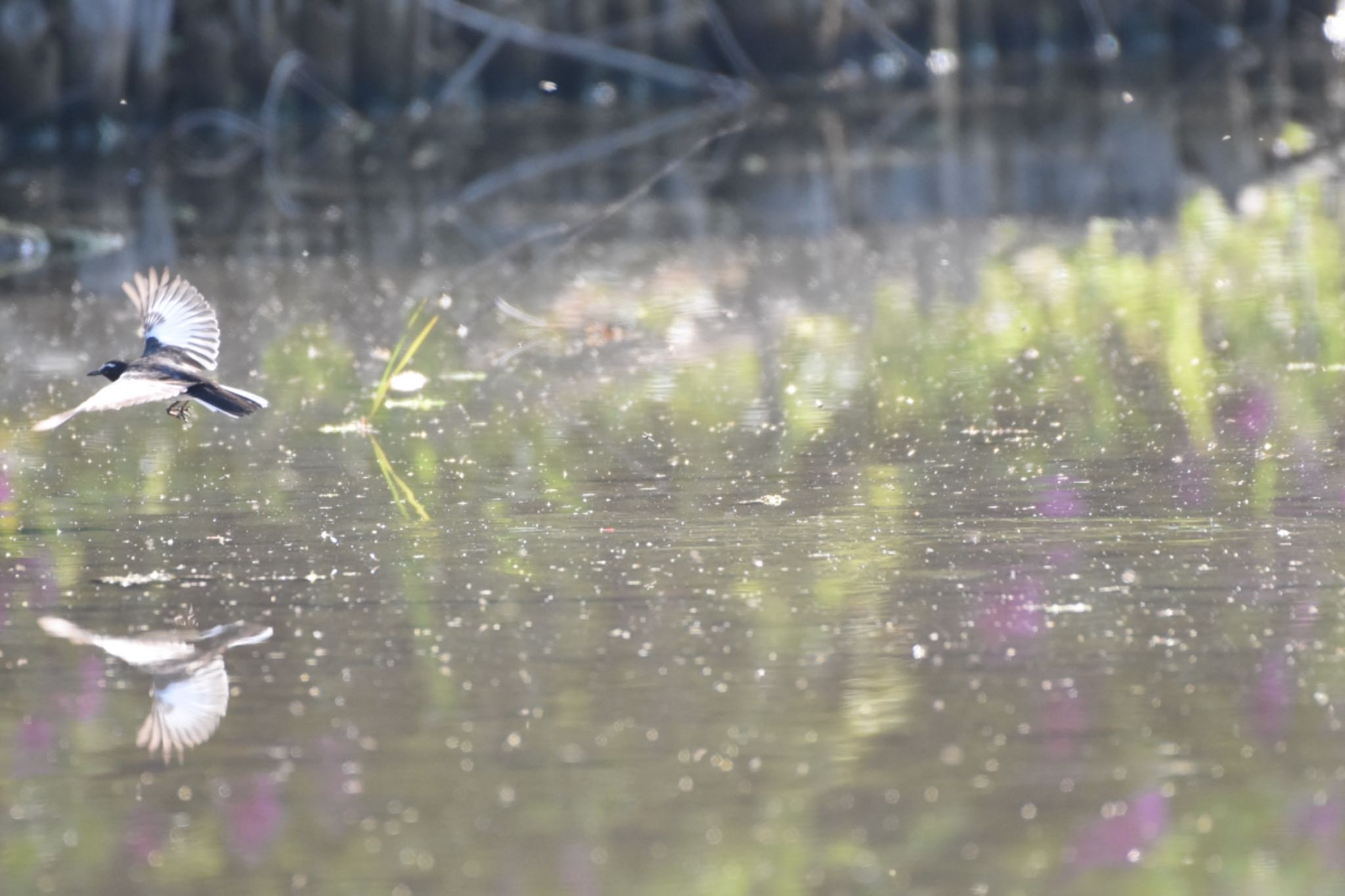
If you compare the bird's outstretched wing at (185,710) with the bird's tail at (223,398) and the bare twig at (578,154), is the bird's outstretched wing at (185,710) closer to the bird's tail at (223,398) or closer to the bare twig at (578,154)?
the bird's tail at (223,398)

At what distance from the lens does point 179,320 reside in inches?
246

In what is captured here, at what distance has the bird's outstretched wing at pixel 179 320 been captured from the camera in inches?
244

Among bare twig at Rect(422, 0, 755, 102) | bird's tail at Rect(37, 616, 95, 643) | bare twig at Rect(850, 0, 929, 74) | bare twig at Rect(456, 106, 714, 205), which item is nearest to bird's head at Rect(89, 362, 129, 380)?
bird's tail at Rect(37, 616, 95, 643)

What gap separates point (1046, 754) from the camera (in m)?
3.64

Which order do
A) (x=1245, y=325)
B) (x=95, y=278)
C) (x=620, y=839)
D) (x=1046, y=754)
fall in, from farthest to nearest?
(x=95, y=278) → (x=1245, y=325) → (x=1046, y=754) → (x=620, y=839)

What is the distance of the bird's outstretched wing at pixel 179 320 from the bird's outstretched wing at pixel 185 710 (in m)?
2.03

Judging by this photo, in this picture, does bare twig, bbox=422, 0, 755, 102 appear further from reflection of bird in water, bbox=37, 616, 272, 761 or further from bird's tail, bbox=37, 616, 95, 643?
reflection of bird in water, bbox=37, 616, 272, 761

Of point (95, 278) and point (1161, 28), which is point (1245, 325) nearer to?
point (95, 278)

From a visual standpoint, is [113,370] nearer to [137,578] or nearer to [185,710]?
[137,578]

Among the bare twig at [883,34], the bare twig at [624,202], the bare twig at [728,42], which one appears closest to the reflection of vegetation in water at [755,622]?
the bare twig at [624,202]

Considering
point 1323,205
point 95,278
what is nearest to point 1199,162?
point 1323,205

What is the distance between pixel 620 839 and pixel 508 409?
3.46 meters

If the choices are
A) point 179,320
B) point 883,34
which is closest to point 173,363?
point 179,320

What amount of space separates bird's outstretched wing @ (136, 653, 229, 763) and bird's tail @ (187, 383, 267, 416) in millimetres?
1392
